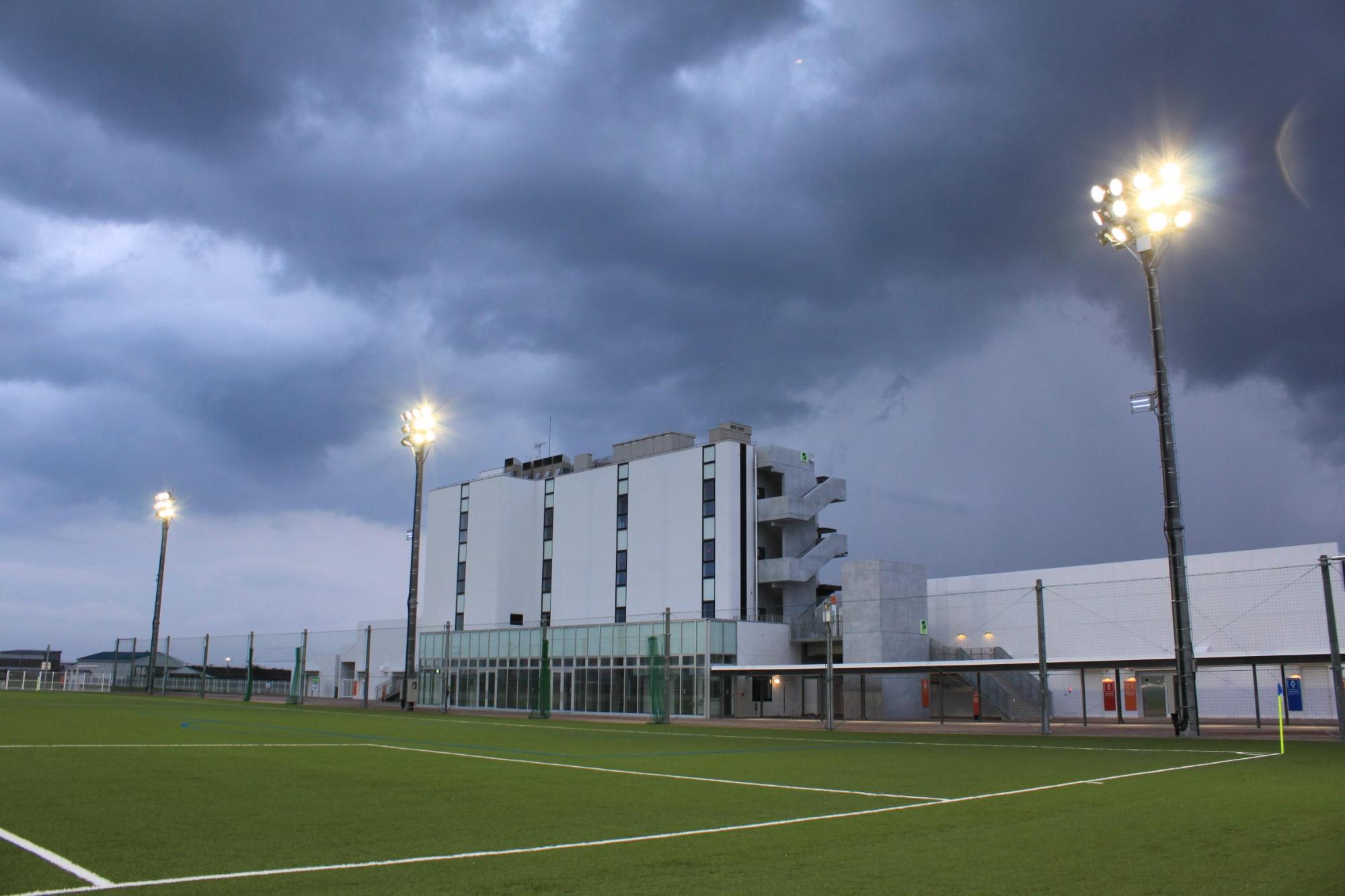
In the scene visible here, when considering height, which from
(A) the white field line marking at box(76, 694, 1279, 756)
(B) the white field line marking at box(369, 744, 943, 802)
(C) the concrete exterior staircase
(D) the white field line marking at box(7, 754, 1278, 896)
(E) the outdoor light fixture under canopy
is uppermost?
(E) the outdoor light fixture under canopy

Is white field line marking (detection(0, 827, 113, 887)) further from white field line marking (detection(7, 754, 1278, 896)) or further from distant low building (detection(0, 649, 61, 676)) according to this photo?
distant low building (detection(0, 649, 61, 676))

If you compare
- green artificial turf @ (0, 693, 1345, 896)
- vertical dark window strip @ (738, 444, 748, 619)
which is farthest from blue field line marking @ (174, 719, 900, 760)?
vertical dark window strip @ (738, 444, 748, 619)

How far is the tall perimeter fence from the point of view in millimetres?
42031

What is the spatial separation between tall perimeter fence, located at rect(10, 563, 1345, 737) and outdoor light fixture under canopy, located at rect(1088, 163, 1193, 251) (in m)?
13.8

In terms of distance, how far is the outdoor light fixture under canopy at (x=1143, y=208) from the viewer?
→ 87.0 feet

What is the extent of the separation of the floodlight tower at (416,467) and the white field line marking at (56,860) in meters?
40.6

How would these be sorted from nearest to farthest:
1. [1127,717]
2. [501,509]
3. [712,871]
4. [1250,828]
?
1. [712,871]
2. [1250,828]
3. [1127,717]
4. [501,509]

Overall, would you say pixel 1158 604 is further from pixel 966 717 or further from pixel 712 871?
pixel 712 871

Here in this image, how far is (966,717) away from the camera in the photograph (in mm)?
49812

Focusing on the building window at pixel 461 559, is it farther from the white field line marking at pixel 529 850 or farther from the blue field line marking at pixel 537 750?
the white field line marking at pixel 529 850

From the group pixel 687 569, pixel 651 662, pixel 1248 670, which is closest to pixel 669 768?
pixel 651 662

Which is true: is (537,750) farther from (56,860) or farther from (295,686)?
(295,686)

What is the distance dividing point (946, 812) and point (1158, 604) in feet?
A: 136

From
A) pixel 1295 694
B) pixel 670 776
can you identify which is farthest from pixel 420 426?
pixel 1295 694
